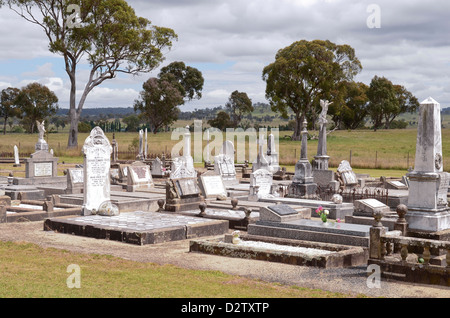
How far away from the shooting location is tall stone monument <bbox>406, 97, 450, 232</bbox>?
1288 cm

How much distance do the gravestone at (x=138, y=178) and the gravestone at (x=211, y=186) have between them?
13.6ft

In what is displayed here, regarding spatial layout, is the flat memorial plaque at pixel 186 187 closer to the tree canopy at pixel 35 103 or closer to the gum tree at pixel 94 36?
the gum tree at pixel 94 36

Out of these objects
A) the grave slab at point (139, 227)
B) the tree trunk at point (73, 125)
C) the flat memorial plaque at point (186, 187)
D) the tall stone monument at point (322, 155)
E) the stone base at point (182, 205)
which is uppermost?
the tree trunk at point (73, 125)

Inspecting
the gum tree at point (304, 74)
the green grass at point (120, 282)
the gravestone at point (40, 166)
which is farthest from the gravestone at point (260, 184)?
the gum tree at point (304, 74)

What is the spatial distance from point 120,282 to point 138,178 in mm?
15350

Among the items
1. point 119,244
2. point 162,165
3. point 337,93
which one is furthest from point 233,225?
point 337,93

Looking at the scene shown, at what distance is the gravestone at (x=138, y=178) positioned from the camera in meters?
24.6

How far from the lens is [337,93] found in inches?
2785

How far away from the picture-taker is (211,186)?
70.3 feet

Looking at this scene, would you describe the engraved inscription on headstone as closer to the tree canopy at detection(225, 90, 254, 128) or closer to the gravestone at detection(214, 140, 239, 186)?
the gravestone at detection(214, 140, 239, 186)

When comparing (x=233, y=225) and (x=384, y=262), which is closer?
(x=384, y=262)

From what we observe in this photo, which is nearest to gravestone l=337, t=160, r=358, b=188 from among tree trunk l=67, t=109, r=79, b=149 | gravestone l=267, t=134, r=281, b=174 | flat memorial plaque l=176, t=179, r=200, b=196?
flat memorial plaque l=176, t=179, r=200, b=196
